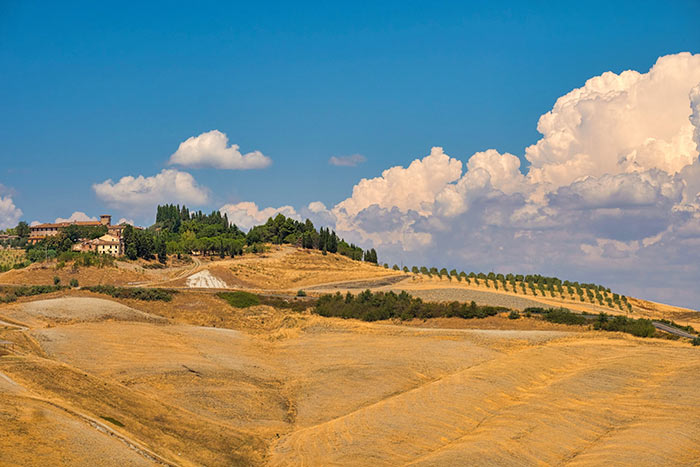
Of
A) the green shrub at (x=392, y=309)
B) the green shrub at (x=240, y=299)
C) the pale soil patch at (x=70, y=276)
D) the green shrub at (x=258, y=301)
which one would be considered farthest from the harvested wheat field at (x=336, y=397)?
the pale soil patch at (x=70, y=276)

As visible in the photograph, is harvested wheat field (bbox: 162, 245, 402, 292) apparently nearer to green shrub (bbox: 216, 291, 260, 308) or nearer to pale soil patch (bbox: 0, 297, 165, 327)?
green shrub (bbox: 216, 291, 260, 308)

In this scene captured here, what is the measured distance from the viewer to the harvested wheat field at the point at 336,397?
26.3 meters

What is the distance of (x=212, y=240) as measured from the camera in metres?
164

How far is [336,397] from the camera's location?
3941cm

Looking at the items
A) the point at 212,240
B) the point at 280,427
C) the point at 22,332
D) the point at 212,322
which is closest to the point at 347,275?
the point at 212,240

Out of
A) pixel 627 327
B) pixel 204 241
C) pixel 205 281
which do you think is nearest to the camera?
pixel 627 327

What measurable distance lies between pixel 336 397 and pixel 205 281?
7678 cm

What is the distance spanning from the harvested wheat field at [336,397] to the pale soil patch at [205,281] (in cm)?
4881

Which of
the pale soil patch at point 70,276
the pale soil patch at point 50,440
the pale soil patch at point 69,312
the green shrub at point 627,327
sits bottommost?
the pale soil patch at point 50,440

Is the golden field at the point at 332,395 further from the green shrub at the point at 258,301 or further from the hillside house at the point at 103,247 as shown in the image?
the hillside house at the point at 103,247

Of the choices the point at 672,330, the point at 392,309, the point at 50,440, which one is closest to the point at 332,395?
the point at 50,440

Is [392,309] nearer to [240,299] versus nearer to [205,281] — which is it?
[240,299]

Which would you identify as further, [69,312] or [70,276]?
[70,276]

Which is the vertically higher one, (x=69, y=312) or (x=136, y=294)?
(x=136, y=294)
